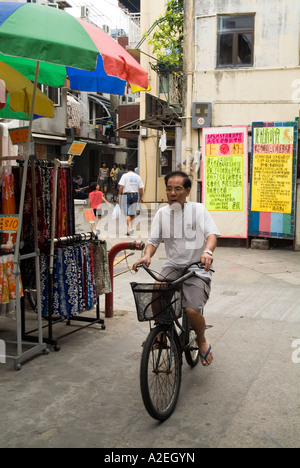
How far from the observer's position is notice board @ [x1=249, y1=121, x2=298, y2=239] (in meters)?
10.5

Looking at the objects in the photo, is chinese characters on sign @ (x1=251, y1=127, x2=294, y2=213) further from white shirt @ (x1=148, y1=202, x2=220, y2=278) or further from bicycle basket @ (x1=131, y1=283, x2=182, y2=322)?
bicycle basket @ (x1=131, y1=283, x2=182, y2=322)

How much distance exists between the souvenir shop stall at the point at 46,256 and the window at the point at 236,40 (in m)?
7.73

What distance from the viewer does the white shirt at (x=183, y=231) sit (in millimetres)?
4059

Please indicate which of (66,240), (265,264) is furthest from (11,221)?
(265,264)

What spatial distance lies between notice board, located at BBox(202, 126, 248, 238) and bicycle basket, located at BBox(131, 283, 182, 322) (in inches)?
314

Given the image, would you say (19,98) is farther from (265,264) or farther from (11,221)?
(265,264)

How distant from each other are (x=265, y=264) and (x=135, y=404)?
6272mm

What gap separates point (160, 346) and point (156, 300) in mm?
357

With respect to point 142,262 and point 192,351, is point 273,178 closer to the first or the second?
point 192,351

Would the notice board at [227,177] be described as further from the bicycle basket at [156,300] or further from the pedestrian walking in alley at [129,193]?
the bicycle basket at [156,300]

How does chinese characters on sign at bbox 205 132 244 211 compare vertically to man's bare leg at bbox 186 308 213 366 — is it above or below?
above

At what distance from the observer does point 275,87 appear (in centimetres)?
1110

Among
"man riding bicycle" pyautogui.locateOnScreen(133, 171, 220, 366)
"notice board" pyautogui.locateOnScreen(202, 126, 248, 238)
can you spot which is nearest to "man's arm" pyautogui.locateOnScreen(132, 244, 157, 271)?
"man riding bicycle" pyautogui.locateOnScreen(133, 171, 220, 366)

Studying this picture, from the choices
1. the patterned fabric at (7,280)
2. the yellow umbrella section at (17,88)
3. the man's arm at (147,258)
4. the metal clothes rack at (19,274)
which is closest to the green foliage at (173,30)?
the yellow umbrella section at (17,88)
